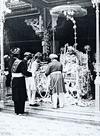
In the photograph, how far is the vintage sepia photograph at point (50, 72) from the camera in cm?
782

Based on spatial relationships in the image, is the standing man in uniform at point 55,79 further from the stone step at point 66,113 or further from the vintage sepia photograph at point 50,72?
the stone step at point 66,113

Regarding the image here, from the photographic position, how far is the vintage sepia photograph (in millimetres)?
7824

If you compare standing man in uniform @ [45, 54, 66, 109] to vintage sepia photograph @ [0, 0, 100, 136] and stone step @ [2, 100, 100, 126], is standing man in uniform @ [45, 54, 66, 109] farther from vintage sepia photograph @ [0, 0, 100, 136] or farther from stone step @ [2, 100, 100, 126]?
stone step @ [2, 100, 100, 126]

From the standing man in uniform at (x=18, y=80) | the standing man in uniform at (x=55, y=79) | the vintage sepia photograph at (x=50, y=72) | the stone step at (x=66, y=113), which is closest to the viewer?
the vintage sepia photograph at (x=50, y=72)

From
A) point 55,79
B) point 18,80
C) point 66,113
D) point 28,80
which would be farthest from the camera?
point 28,80

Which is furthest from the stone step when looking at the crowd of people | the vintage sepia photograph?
the crowd of people

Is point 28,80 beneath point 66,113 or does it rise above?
above

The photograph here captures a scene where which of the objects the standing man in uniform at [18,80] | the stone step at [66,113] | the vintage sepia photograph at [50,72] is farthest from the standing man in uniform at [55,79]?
the standing man in uniform at [18,80]

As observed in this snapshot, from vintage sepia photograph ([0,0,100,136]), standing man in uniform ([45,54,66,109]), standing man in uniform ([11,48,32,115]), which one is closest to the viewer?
vintage sepia photograph ([0,0,100,136])

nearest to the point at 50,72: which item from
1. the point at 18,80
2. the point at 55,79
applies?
the point at 55,79

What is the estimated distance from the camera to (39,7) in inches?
517

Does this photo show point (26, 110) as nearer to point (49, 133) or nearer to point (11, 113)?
point (11, 113)

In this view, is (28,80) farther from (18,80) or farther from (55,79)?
(18,80)

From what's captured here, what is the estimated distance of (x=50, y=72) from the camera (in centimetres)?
952
